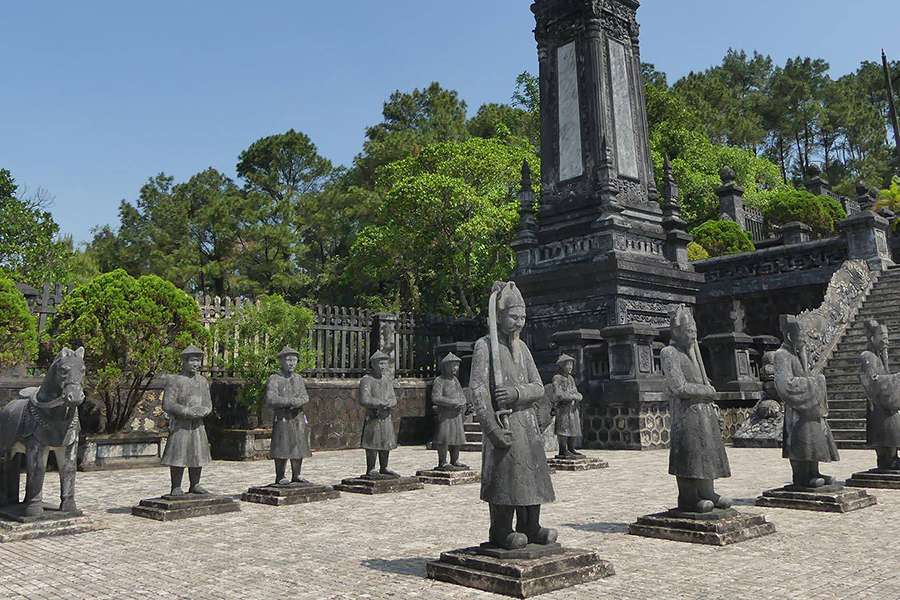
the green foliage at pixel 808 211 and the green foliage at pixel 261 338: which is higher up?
the green foliage at pixel 808 211

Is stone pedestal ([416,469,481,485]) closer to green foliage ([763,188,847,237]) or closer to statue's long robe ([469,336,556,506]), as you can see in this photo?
statue's long robe ([469,336,556,506])

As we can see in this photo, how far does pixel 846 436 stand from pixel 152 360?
13679mm

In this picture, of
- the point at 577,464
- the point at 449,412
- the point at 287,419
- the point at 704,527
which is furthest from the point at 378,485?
the point at 704,527

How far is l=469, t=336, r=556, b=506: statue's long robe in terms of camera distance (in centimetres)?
518

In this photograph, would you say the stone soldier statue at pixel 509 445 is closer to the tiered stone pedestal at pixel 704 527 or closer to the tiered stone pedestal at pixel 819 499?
the tiered stone pedestal at pixel 704 527

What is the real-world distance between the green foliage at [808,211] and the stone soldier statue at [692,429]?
25.5 meters

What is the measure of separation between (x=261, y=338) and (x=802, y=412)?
39.5ft

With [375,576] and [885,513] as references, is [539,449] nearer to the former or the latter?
[375,576]

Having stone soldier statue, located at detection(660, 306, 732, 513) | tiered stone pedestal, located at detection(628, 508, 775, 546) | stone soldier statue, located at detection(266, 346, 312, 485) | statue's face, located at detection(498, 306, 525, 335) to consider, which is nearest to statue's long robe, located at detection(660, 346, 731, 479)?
stone soldier statue, located at detection(660, 306, 732, 513)

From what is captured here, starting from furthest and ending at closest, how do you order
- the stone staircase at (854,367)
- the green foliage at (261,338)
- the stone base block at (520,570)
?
the green foliage at (261,338)
the stone staircase at (854,367)
the stone base block at (520,570)

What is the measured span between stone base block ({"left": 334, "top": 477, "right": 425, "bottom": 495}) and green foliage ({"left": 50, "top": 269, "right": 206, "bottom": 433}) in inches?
214

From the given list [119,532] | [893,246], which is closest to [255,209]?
[893,246]

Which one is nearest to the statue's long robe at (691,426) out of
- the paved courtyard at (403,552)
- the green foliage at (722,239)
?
the paved courtyard at (403,552)

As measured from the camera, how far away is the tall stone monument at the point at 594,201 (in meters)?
18.5
